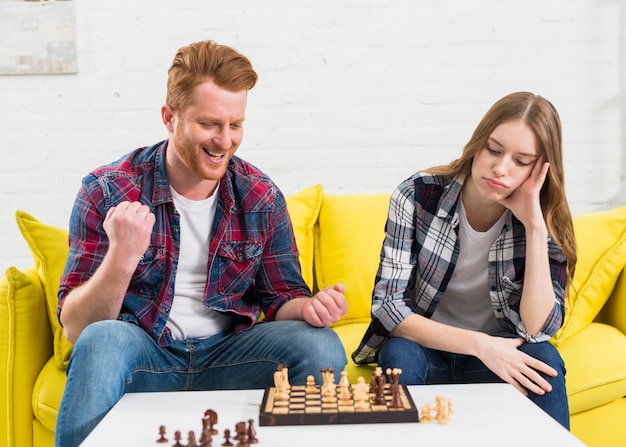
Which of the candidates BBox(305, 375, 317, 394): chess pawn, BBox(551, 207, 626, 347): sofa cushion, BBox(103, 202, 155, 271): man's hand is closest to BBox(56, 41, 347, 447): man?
BBox(103, 202, 155, 271): man's hand

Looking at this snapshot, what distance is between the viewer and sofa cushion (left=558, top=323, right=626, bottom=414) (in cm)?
215

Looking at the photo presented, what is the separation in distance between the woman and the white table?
26 cm

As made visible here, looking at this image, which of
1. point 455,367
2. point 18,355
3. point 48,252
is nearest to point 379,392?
point 455,367

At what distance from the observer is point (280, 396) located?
1510 mm

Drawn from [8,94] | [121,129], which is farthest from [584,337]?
[8,94]

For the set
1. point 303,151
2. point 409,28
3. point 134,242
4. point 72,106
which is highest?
point 409,28

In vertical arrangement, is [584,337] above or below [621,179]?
below

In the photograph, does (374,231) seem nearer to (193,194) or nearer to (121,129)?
(193,194)

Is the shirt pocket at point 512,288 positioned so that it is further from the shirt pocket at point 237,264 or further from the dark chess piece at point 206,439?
the dark chess piece at point 206,439

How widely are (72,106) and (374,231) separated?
54.5 inches

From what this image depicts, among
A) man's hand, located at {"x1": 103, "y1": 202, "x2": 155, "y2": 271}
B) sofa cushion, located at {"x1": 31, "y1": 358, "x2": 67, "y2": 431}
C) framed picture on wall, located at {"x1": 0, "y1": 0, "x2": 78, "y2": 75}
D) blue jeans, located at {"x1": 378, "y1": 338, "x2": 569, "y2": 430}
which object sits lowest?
sofa cushion, located at {"x1": 31, "y1": 358, "x2": 67, "y2": 431}

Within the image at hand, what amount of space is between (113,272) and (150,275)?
229 millimetres

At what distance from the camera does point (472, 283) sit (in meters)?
2.13

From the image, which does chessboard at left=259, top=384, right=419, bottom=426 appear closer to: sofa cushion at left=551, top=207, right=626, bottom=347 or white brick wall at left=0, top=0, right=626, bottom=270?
sofa cushion at left=551, top=207, right=626, bottom=347
